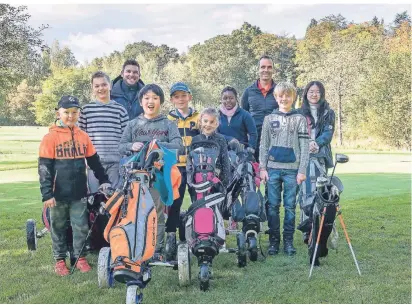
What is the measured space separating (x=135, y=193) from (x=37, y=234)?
210 centimetres

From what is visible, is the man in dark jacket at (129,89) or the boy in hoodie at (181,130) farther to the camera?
the man in dark jacket at (129,89)

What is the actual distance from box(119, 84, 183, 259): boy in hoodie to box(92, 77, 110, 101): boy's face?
80cm

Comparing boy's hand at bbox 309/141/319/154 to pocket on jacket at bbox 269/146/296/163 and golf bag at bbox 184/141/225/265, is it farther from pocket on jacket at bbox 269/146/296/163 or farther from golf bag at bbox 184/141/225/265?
golf bag at bbox 184/141/225/265

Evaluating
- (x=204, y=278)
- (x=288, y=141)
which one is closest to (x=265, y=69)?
(x=288, y=141)

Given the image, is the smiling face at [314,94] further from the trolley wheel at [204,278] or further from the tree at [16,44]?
the tree at [16,44]

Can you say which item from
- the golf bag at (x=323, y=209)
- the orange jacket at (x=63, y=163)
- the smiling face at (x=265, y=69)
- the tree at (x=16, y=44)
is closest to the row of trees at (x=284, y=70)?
the tree at (x=16, y=44)

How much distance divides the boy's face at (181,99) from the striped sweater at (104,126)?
1.99 ft

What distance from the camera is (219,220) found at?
14.2ft

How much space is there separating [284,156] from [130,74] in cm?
201

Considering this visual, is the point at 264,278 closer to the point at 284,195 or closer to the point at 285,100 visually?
the point at 284,195

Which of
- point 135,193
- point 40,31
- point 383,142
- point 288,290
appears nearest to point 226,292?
point 288,290

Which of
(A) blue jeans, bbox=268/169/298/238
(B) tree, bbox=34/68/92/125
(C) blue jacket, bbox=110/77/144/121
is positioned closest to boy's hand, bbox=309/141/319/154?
(A) blue jeans, bbox=268/169/298/238

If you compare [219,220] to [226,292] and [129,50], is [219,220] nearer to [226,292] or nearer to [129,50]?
[226,292]

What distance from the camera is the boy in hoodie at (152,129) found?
179 inches
